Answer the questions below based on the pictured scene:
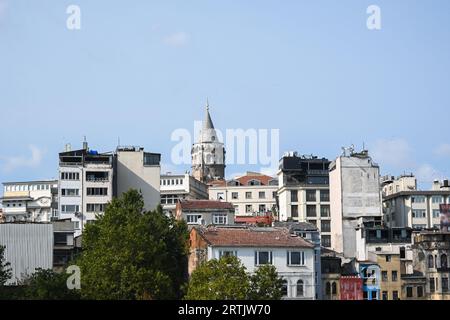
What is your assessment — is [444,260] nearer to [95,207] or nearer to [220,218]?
[220,218]

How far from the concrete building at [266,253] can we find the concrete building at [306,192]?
33.8 m

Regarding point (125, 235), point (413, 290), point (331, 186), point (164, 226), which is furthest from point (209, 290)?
point (331, 186)

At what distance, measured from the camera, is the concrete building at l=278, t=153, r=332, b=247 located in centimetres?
12175

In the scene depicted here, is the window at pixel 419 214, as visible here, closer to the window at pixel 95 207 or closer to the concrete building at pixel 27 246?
the window at pixel 95 207

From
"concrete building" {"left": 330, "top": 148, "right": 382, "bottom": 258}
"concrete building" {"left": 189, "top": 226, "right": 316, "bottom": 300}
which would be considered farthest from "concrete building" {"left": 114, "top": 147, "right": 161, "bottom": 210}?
"concrete building" {"left": 189, "top": 226, "right": 316, "bottom": 300}

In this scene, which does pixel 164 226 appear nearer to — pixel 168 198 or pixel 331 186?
pixel 331 186

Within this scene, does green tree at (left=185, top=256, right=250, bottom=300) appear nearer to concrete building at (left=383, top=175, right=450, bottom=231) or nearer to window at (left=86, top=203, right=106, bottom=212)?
window at (left=86, top=203, right=106, bottom=212)

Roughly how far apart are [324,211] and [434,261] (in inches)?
1157

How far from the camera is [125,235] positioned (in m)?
82.6

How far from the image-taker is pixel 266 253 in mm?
84812

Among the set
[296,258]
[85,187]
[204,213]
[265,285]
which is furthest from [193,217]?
[265,285]
